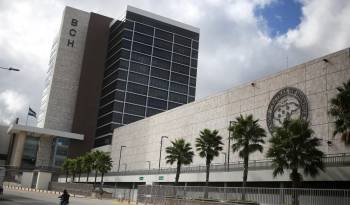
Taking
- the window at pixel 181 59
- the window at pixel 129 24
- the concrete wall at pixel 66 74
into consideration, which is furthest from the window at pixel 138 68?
the concrete wall at pixel 66 74

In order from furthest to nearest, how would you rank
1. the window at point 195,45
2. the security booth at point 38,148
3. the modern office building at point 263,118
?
the window at point 195,45, the security booth at point 38,148, the modern office building at point 263,118

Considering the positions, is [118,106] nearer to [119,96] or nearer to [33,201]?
[119,96]

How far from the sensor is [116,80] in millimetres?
166750

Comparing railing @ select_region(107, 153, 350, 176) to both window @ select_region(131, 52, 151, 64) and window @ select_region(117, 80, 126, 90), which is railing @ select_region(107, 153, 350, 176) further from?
window @ select_region(131, 52, 151, 64)

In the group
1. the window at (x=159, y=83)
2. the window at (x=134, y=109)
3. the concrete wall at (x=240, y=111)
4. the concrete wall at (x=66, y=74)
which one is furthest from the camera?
the window at (x=159, y=83)

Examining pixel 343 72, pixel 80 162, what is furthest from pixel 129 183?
pixel 343 72

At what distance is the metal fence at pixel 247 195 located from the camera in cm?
3662

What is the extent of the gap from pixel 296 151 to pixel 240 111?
28.8 m

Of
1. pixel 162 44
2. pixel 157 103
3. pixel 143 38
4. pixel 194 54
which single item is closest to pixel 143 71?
pixel 143 38

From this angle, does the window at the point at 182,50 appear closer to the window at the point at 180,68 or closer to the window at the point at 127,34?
the window at the point at 180,68

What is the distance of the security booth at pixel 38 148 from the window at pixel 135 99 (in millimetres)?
21977

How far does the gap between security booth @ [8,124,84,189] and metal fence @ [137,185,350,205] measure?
324 ft

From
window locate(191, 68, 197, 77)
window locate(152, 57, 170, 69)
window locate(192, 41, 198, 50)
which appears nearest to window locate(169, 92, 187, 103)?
window locate(152, 57, 170, 69)

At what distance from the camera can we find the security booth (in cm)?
15438
